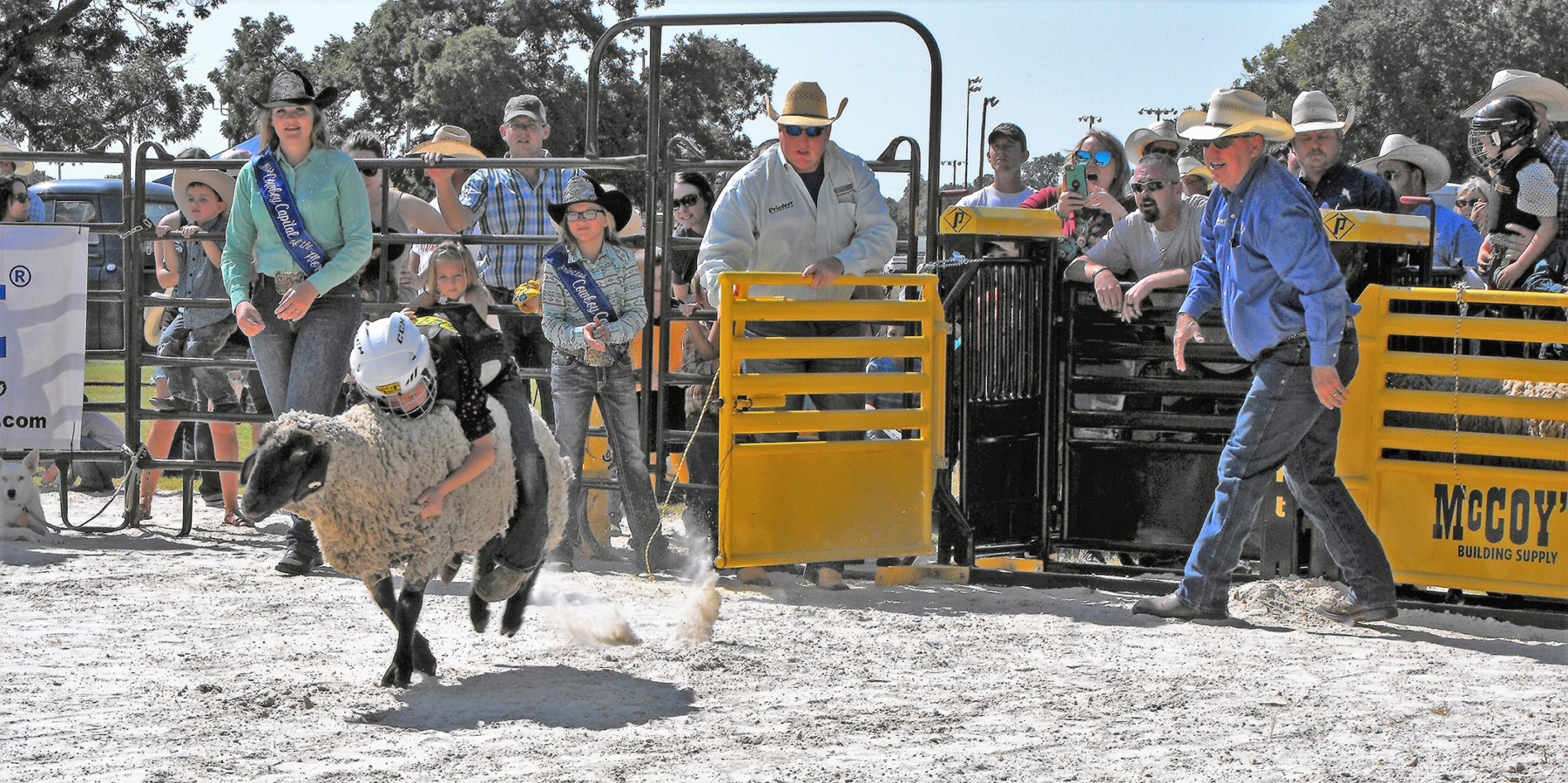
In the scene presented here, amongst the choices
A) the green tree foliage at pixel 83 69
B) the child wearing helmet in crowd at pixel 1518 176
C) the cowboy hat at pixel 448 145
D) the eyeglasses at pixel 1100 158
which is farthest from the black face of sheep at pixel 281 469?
the green tree foliage at pixel 83 69

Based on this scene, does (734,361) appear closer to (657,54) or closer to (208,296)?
(657,54)

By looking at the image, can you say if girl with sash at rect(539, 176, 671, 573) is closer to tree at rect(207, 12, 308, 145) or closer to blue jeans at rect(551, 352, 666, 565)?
blue jeans at rect(551, 352, 666, 565)

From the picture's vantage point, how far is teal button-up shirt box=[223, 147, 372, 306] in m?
7.36

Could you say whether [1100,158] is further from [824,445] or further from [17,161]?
[17,161]

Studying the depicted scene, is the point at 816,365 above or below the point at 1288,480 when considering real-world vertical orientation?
above

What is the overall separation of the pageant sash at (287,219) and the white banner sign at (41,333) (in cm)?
207

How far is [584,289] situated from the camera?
763 centimetres

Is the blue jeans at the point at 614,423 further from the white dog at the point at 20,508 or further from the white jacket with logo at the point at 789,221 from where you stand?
the white dog at the point at 20,508

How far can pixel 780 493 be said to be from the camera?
7.14 metres

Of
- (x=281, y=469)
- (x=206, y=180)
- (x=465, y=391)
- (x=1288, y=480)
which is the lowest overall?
(x=1288, y=480)

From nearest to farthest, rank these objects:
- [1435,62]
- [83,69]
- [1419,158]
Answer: [1419,158], [83,69], [1435,62]

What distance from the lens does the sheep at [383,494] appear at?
470cm

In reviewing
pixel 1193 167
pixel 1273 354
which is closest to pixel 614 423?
pixel 1273 354

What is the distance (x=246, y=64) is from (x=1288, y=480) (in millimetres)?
47325
